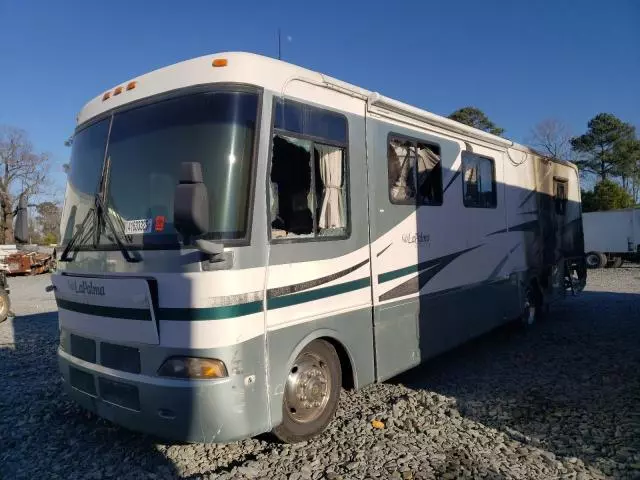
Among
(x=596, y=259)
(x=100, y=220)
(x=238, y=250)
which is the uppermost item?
Result: (x=100, y=220)

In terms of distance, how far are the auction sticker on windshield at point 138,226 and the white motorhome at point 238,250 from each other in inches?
0.7

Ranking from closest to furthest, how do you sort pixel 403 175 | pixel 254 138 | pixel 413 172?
pixel 254 138
pixel 403 175
pixel 413 172

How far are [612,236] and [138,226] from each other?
75.0ft

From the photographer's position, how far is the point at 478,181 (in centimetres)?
676

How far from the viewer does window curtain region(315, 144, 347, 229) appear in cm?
427

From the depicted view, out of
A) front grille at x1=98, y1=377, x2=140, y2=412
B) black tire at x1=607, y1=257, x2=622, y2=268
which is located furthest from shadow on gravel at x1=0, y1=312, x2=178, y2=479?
black tire at x1=607, y1=257, x2=622, y2=268

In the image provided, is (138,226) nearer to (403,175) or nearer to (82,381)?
(82,381)

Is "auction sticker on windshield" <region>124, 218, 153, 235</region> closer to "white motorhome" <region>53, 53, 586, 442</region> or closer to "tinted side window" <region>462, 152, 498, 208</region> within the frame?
"white motorhome" <region>53, 53, 586, 442</region>

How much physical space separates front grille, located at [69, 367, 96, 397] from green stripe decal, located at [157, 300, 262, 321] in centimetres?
101

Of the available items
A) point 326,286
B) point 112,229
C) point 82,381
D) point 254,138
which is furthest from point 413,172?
point 82,381

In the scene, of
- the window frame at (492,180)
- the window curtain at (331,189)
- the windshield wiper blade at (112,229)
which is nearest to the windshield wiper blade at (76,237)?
the windshield wiper blade at (112,229)

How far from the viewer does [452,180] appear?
6.07 meters

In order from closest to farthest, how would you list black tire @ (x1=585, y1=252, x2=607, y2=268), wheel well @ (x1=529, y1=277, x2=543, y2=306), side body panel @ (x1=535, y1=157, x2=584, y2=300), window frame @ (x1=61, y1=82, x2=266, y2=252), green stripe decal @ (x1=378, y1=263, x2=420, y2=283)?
1. window frame @ (x1=61, y1=82, x2=266, y2=252)
2. green stripe decal @ (x1=378, y1=263, x2=420, y2=283)
3. wheel well @ (x1=529, y1=277, x2=543, y2=306)
4. side body panel @ (x1=535, y1=157, x2=584, y2=300)
5. black tire @ (x1=585, y1=252, x2=607, y2=268)

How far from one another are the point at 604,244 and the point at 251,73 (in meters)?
22.4
